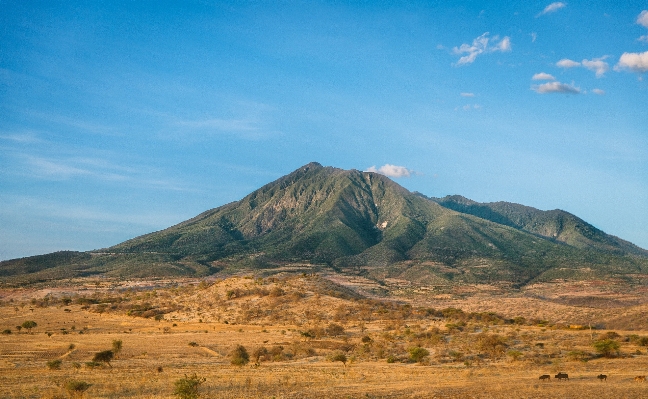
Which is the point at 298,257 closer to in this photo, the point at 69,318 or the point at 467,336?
the point at 69,318

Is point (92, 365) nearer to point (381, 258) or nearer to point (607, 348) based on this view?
point (607, 348)

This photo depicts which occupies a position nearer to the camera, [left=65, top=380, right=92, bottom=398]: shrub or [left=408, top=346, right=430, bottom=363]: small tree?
[left=65, top=380, right=92, bottom=398]: shrub

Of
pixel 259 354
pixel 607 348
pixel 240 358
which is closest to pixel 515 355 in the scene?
pixel 607 348

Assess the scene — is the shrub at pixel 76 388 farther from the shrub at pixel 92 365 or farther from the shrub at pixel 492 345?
the shrub at pixel 492 345

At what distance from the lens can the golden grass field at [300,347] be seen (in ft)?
91.8

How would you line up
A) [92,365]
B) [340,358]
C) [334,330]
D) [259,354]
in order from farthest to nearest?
[334,330], [259,354], [340,358], [92,365]

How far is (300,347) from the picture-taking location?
4519cm

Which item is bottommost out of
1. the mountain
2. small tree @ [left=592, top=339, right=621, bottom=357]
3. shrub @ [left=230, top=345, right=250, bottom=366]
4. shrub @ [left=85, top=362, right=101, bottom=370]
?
small tree @ [left=592, top=339, right=621, bottom=357]

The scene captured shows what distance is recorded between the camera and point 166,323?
70.7 metres

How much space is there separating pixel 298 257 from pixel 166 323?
3997 inches

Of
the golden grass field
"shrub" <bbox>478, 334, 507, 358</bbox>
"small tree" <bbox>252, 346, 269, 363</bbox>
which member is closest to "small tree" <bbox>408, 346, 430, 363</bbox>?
the golden grass field

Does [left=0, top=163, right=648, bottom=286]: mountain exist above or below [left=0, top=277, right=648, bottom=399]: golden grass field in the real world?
above

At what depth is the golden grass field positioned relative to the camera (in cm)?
2797

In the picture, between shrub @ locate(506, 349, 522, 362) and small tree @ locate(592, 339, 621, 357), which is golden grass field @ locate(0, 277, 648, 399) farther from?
small tree @ locate(592, 339, 621, 357)
